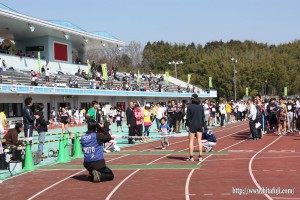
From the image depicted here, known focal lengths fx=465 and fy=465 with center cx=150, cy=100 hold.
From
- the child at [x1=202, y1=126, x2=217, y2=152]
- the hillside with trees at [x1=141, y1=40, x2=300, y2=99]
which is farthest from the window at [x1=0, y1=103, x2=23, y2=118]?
the hillside with trees at [x1=141, y1=40, x2=300, y2=99]

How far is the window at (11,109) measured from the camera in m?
34.4

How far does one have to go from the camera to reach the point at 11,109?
35.2 metres

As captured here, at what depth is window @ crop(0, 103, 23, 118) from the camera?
34.4 meters

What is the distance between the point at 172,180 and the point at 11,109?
27.2 metres

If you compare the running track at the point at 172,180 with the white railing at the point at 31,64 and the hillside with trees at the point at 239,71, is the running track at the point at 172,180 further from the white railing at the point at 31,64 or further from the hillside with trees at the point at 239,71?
the hillside with trees at the point at 239,71

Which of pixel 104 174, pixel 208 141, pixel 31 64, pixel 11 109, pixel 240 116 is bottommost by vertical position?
pixel 104 174

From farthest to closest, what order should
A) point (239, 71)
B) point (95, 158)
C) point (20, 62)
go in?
point (239, 71), point (20, 62), point (95, 158)

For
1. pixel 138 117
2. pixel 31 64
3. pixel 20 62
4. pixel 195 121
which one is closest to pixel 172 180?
pixel 195 121

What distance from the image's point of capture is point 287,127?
78.8 ft

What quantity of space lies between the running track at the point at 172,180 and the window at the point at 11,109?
2111 cm

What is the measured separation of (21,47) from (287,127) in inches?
1278

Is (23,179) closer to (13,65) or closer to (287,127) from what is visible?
(287,127)

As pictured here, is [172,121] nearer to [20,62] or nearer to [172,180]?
[172,180]

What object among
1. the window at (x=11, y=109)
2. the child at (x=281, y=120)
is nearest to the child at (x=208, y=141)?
the child at (x=281, y=120)
